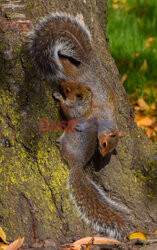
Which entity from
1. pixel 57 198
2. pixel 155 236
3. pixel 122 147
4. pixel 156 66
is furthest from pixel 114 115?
pixel 156 66

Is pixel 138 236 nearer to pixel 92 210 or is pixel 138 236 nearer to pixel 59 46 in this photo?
pixel 92 210

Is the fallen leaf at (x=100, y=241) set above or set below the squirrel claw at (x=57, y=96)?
below

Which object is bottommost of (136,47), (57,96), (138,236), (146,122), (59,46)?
(138,236)

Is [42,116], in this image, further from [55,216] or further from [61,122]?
[55,216]

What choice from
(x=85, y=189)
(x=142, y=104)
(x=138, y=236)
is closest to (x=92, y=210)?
(x=85, y=189)

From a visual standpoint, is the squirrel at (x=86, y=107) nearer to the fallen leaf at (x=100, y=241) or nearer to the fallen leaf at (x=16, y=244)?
the fallen leaf at (x=100, y=241)

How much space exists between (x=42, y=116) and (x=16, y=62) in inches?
12.4

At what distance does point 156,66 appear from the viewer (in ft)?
12.1

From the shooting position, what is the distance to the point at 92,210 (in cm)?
192

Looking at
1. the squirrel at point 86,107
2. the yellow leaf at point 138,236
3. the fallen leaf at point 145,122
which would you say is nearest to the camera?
the squirrel at point 86,107

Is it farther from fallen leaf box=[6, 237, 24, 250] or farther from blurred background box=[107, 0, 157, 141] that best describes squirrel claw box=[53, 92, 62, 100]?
blurred background box=[107, 0, 157, 141]

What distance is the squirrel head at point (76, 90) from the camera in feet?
6.17

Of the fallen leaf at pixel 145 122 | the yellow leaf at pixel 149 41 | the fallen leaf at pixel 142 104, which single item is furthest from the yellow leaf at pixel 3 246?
the yellow leaf at pixel 149 41

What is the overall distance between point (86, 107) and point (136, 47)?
2160 millimetres
